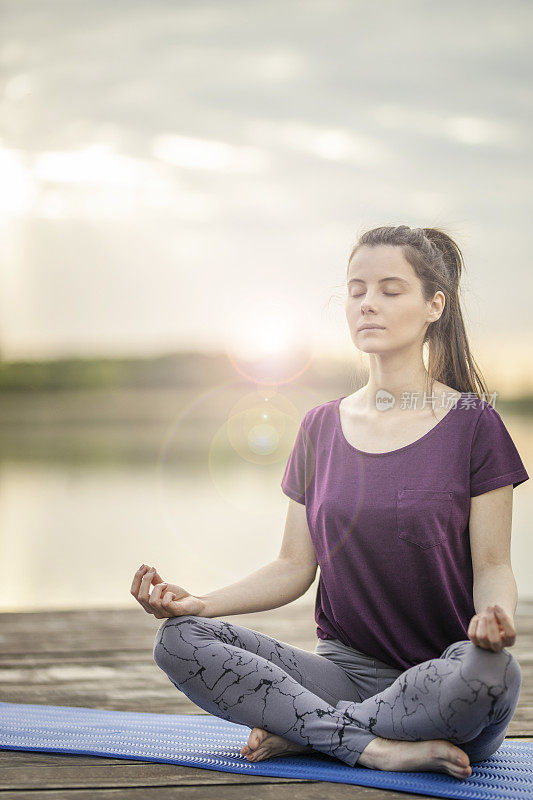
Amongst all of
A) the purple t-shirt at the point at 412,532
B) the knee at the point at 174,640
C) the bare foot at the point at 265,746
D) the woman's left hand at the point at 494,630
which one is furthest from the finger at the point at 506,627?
the knee at the point at 174,640

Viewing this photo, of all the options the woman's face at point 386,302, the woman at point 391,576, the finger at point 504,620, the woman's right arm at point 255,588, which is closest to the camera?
the finger at point 504,620

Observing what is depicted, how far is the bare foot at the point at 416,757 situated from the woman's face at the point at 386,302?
66cm

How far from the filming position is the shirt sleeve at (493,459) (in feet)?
4.98

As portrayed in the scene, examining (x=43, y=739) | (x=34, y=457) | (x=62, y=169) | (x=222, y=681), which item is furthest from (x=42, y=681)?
(x=34, y=457)

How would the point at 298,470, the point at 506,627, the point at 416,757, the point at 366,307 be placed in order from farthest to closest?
the point at 298,470, the point at 366,307, the point at 416,757, the point at 506,627

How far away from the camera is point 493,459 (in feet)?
A: 5.03

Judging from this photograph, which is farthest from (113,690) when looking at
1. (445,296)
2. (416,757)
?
(445,296)

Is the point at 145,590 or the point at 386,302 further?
the point at 386,302

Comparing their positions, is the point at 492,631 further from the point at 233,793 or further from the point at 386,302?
the point at 386,302

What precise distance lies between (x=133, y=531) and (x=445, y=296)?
259 inches

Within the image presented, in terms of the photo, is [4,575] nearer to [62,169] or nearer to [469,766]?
[469,766]

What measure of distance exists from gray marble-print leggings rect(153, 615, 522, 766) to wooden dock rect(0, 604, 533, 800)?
9cm

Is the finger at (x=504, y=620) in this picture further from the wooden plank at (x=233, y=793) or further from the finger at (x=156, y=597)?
the finger at (x=156, y=597)

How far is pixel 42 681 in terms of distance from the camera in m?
2.24
